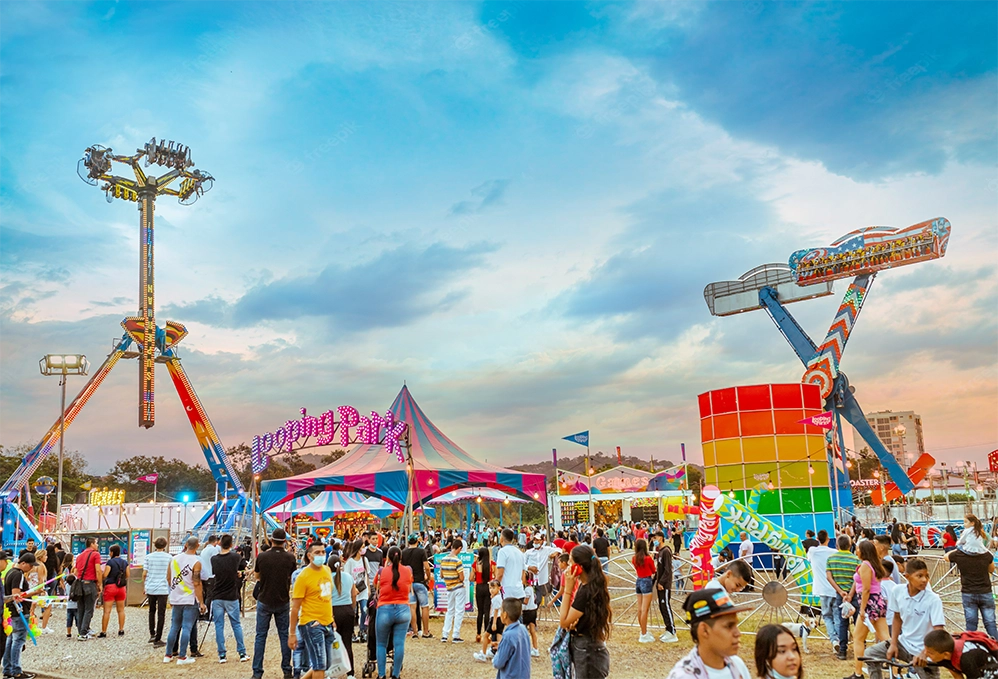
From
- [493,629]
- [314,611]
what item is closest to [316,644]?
[314,611]

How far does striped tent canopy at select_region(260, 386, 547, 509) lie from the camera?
21812 millimetres

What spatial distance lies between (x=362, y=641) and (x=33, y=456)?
25.3 m

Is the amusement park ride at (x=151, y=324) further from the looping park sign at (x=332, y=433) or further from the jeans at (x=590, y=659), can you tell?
the jeans at (x=590, y=659)

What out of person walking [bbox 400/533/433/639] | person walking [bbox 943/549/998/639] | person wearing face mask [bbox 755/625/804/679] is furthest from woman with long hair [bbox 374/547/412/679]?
person walking [bbox 943/549/998/639]

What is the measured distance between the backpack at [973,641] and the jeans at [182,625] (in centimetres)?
904

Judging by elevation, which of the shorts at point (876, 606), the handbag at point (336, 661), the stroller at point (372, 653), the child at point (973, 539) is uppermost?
the child at point (973, 539)

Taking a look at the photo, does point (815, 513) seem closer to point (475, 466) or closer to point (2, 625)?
point (475, 466)

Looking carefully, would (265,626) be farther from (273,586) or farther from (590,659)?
(590,659)

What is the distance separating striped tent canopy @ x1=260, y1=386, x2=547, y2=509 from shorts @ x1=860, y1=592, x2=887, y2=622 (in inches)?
543

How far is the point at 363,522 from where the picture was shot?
35.3 m

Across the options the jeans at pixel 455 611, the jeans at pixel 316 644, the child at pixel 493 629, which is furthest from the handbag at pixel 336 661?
the jeans at pixel 455 611

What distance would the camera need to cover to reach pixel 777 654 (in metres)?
3.43

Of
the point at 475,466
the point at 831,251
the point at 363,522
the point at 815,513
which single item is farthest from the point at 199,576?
the point at 831,251

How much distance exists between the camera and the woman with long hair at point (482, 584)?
11234mm
